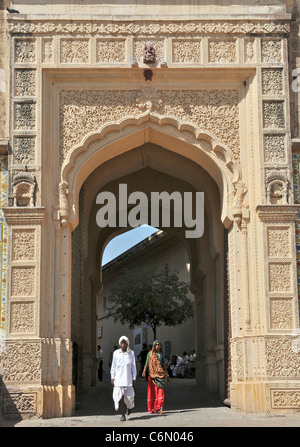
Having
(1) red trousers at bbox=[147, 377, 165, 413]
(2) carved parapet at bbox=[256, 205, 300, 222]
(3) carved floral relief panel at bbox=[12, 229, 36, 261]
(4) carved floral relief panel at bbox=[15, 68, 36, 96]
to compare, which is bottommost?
(1) red trousers at bbox=[147, 377, 165, 413]

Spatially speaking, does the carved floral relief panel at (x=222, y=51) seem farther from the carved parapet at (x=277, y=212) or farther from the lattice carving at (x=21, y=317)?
the lattice carving at (x=21, y=317)

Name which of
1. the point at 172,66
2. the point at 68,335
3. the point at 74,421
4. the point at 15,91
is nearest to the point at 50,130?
the point at 15,91

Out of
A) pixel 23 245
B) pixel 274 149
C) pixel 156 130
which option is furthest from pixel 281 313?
pixel 23 245

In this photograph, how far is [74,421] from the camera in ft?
30.8

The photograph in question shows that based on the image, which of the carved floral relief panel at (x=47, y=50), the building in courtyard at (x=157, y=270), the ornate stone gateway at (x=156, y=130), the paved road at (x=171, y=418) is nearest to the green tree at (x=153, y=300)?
the building in courtyard at (x=157, y=270)

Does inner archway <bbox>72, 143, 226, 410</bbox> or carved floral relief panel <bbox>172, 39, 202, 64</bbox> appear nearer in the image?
carved floral relief panel <bbox>172, 39, 202, 64</bbox>

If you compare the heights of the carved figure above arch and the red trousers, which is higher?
the carved figure above arch

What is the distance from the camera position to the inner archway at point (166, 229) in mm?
13289

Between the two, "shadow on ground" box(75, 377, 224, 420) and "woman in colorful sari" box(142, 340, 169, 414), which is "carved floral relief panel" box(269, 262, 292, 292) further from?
"shadow on ground" box(75, 377, 224, 420)

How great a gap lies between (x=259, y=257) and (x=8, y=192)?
385cm

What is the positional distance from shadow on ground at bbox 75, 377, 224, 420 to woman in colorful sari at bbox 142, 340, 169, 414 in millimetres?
401

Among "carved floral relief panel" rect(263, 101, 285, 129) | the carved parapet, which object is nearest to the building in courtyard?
the carved parapet

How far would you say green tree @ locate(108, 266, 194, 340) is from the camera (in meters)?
23.2

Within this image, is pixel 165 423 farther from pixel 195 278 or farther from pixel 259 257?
pixel 195 278
